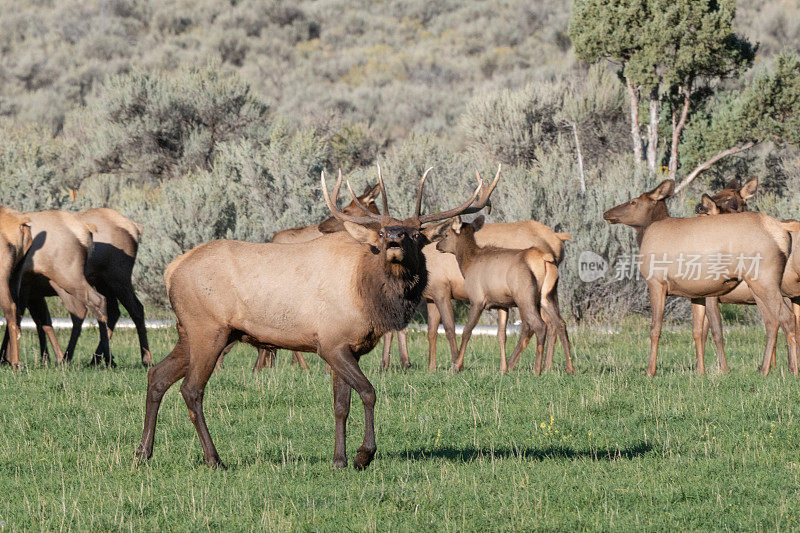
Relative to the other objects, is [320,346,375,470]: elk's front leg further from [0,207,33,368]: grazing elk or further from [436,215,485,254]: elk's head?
[0,207,33,368]: grazing elk

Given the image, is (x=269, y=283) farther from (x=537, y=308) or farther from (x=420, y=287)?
(x=537, y=308)

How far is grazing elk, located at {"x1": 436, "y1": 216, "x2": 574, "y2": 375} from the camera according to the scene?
12.5 meters

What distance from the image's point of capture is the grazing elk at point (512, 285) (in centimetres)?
1254

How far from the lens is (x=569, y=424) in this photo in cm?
891

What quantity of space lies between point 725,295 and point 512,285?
3.31 meters

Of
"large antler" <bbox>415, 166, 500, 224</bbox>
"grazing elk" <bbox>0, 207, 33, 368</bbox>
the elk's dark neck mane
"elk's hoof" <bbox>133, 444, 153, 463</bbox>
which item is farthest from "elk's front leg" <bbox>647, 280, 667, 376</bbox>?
"grazing elk" <bbox>0, 207, 33, 368</bbox>

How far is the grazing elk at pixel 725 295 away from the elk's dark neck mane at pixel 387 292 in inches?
241

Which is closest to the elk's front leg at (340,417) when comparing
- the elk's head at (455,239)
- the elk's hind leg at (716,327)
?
the elk's head at (455,239)

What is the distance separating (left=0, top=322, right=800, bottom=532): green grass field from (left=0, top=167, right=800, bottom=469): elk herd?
0.60 meters

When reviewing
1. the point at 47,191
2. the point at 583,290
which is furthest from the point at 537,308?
the point at 47,191

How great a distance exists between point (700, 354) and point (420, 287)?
245 inches

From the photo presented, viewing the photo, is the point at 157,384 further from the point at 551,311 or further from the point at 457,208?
the point at 551,311

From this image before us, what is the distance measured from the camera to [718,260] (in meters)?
12.1

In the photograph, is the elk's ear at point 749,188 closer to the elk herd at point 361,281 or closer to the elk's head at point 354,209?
the elk herd at point 361,281
